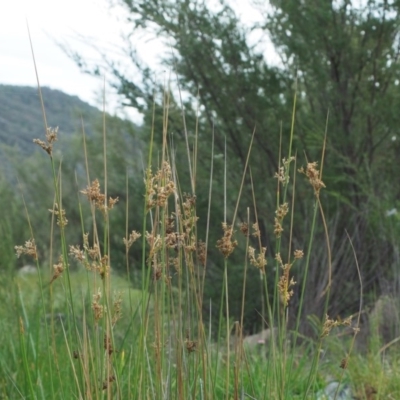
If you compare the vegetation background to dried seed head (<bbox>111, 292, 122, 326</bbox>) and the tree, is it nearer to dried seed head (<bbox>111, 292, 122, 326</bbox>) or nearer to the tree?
the tree

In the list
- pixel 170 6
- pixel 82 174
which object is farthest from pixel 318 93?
pixel 82 174

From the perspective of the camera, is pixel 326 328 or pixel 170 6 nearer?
pixel 326 328

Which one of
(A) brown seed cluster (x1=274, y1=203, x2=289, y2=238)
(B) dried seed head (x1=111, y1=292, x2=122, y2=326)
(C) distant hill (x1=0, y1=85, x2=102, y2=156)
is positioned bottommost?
(B) dried seed head (x1=111, y1=292, x2=122, y2=326)

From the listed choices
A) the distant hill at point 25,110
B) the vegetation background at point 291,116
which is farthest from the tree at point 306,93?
the distant hill at point 25,110

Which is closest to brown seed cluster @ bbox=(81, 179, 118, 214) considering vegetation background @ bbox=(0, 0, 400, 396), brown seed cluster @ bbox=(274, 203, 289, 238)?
brown seed cluster @ bbox=(274, 203, 289, 238)

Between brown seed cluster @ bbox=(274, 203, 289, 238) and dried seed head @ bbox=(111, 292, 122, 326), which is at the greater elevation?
brown seed cluster @ bbox=(274, 203, 289, 238)

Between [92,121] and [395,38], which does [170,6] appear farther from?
[92,121]

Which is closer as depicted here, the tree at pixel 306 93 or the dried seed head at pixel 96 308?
the dried seed head at pixel 96 308

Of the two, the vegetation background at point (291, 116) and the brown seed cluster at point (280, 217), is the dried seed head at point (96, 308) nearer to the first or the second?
the brown seed cluster at point (280, 217)

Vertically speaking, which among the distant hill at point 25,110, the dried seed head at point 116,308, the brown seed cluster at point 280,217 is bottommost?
the dried seed head at point 116,308

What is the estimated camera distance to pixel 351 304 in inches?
230

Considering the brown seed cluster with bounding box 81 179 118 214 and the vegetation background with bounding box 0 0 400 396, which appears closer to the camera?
the brown seed cluster with bounding box 81 179 118 214

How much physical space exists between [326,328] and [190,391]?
1.26 feet

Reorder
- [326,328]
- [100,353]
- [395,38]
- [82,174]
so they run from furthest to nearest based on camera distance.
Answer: [82,174]
[395,38]
[100,353]
[326,328]
